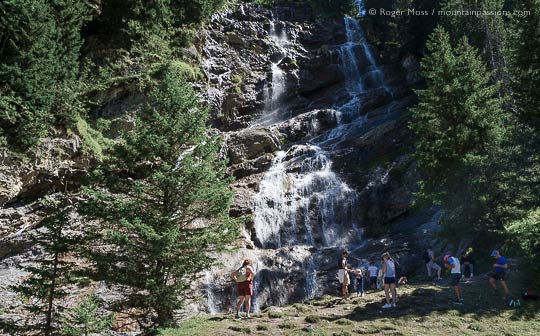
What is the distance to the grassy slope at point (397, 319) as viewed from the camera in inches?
446

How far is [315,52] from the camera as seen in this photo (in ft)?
145

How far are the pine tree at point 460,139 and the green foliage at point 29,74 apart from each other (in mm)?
18749

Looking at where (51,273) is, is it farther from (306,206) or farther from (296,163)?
(296,163)

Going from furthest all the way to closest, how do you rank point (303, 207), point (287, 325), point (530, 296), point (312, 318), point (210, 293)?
point (303, 207) < point (210, 293) < point (530, 296) < point (312, 318) < point (287, 325)

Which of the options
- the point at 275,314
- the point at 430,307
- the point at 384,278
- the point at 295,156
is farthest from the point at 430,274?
the point at 295,156

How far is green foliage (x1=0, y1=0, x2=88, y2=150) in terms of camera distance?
21500 mm

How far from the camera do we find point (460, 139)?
20.4 metres

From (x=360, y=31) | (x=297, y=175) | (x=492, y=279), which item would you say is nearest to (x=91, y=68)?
(x=297, y=175)

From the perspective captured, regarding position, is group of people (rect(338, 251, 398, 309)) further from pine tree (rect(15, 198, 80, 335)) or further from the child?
pine tree (rect(15, 198, 80, 335))

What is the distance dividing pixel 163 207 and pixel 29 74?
44.6 feet

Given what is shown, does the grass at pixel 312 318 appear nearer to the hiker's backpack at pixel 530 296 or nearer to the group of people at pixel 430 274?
the group of people at pixel 430 274

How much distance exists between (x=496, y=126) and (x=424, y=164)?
3609 mm

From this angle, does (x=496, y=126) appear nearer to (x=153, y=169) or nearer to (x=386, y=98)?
(x=153, y=169)

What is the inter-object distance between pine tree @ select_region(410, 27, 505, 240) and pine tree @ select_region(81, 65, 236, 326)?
430 inches
